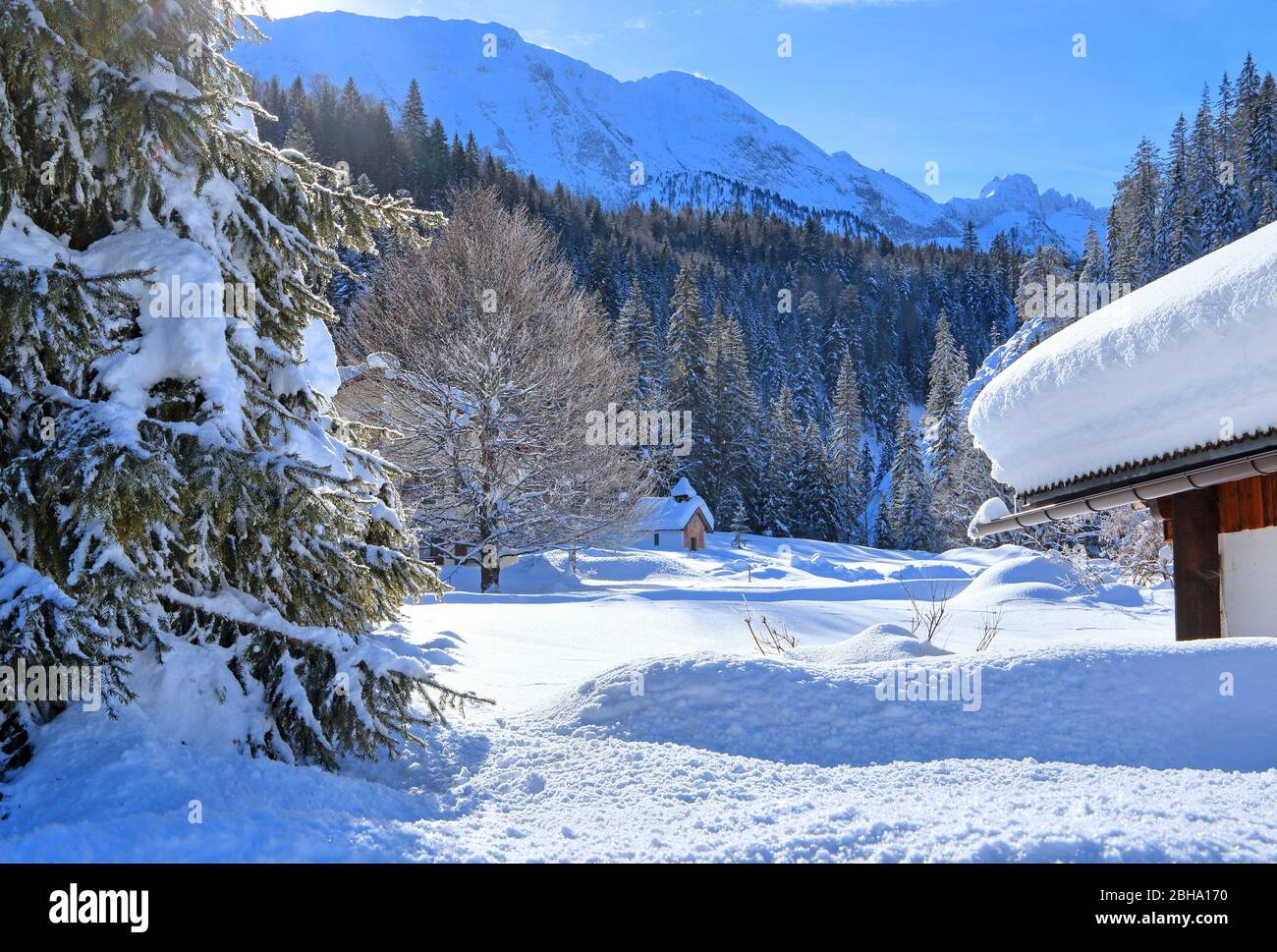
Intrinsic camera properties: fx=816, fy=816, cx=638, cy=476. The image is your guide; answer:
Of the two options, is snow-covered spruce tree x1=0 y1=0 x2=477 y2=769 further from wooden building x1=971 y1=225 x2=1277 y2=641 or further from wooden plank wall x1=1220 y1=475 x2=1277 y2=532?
wooden plank wall x1=1220 y1=475 x2=1277 y2=532

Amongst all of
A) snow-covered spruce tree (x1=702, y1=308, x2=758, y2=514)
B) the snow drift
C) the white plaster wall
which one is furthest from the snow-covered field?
snow-covered spruce tree (x1=702, y1=308, x2=758, y2=514)

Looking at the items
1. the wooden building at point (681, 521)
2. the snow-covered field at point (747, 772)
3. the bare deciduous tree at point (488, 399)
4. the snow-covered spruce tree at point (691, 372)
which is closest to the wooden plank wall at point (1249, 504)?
the snow-covered field at point (747, 772)

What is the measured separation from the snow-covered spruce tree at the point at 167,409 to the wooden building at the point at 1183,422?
212 inches

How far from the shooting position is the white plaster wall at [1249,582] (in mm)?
6453

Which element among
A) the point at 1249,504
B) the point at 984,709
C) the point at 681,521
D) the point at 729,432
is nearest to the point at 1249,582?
the point at 1249,504

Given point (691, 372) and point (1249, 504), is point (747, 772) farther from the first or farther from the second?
point (691, 372)

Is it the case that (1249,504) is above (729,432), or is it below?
below

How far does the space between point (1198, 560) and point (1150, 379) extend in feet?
6.07

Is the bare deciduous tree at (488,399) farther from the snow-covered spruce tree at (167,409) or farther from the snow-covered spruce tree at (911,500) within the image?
the snow-covered spruce tree at (911,500)

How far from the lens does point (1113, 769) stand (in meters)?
4.23

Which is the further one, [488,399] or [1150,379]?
[488,399]

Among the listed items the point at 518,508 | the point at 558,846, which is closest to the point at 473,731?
the point at 558,846

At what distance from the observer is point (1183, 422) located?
6016 mm
